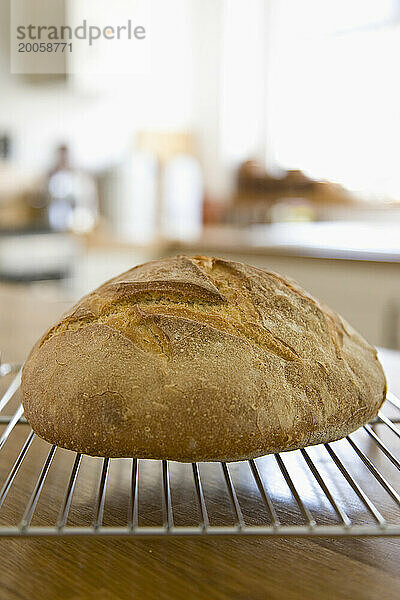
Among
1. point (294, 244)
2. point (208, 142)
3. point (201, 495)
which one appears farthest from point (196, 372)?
point (208, 142)

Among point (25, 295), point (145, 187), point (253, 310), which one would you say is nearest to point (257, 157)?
point (145, 187)

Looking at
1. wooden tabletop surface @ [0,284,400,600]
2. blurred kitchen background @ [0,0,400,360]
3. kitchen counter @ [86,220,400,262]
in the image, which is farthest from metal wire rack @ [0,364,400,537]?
blurred kitchen background @ [0,0,400,360]

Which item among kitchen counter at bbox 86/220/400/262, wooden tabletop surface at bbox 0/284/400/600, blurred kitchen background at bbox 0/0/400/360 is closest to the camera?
wooden tabletop surface at bbox 0/284/400/600

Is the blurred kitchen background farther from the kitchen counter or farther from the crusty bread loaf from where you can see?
the crusty bread loaf

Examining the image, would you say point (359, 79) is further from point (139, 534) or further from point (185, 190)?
point (139, 534)

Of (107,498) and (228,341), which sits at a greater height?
(228,341)

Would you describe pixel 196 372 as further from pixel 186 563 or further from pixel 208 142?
pixel 208 142
